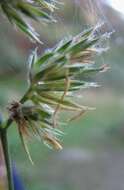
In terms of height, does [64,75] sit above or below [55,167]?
above

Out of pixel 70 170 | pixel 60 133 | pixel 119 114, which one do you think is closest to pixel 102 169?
pixel 70 170

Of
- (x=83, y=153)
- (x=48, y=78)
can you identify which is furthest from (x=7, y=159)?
(x=83, y=153)

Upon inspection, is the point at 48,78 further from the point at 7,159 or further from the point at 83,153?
the point at 83,153

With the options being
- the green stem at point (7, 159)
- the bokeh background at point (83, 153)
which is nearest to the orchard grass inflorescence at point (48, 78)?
the green stem at point (7, 159)

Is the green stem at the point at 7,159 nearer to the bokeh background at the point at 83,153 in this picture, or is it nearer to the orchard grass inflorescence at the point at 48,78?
the orchard grass inflorescence at the point at 48,78

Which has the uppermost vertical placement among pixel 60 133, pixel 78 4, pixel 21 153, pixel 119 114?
pixel 78 4

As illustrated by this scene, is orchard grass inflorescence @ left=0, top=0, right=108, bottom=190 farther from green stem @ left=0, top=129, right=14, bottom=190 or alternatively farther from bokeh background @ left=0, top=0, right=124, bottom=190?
bokeh background @ left=0, top=0, right=124, bottom=190

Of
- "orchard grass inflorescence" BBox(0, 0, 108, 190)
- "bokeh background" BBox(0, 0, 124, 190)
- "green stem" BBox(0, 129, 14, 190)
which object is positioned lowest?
"bokeh background" BBox(0, 0, 124, 190)

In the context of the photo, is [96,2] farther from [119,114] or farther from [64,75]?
[119,114]

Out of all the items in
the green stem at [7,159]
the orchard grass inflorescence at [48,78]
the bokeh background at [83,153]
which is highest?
the orchard grass inflorescence at [48,78]

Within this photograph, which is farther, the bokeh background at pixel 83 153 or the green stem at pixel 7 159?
the bokeh background at pixel 83 153

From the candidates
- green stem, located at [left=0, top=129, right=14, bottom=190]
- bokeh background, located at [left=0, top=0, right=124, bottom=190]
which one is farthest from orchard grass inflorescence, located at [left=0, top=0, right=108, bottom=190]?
bokeh background, located at [left=0, top=0, right=124, bottom=190]
